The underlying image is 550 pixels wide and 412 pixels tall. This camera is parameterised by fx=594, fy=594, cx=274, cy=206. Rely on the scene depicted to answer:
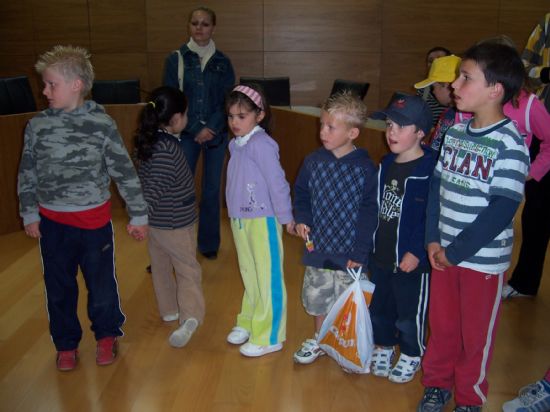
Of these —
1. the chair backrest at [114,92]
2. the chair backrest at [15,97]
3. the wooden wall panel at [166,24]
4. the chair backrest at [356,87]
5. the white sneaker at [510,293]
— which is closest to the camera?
the white sneaker at [510,293]

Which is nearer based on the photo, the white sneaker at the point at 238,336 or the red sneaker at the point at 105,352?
the red sneaker at the point at 105,352

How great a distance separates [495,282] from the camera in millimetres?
2016

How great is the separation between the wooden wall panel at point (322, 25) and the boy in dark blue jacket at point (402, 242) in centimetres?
490

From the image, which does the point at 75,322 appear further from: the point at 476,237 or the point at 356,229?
the point at 476,237

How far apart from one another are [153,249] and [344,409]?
1.18 m

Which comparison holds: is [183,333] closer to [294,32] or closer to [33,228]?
[33,228]

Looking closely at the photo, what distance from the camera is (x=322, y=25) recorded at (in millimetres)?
6949

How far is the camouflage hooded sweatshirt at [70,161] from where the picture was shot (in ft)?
7.65

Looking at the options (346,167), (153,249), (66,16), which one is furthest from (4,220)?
(66,16)

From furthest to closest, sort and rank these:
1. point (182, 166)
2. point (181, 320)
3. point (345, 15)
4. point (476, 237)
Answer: point (345, 15) < point (181, 320) < point (182, 166) < point (476, 237)

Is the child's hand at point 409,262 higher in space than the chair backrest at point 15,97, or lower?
lower

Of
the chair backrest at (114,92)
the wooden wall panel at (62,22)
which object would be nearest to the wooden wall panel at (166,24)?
the wooden wall panel at (62,22)

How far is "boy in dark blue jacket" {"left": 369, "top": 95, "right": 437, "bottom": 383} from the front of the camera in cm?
221

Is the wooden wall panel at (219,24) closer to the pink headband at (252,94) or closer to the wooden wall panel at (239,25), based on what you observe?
the wooden wall panel at (239,25)
